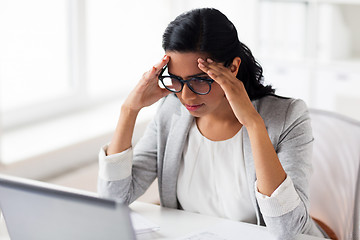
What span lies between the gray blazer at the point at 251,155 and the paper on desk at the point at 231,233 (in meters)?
0.03

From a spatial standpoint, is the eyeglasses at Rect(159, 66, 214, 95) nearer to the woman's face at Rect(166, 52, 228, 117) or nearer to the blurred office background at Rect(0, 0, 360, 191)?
the woman's face at Rect(166, 52, 228, 117)

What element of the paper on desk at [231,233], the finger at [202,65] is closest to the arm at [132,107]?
the finger at [202,65]

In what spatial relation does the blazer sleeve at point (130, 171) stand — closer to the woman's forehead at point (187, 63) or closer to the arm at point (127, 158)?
the arm at point (127, 158)

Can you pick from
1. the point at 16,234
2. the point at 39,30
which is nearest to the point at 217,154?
the point at 16,234

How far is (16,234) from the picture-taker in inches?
46.8

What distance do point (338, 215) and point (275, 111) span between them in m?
0.49

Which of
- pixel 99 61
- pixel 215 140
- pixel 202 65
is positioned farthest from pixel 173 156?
pixel 99 61

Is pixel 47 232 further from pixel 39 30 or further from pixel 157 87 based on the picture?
pixel 39 30

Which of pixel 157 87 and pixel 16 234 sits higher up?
pixel 157 87

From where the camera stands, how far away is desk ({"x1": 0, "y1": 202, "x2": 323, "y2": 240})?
58.5 inches

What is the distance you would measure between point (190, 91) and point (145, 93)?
23 cm

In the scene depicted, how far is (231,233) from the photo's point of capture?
1486 millimetres

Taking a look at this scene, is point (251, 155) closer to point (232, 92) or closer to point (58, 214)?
point (232, 92)

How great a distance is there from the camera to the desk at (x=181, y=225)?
4.87 ft
